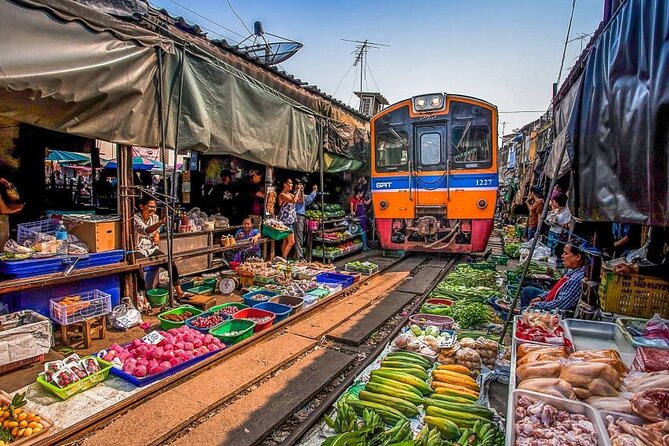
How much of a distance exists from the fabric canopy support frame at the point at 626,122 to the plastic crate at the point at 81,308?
555 cm

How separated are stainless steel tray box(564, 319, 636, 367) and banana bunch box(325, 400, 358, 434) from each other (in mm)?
1974

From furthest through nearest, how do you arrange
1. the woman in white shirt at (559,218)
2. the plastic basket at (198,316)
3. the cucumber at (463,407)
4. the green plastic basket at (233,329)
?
the woman in white shirt at (559,218), the plastic basket at (198,316), the green plastic basket at (233,329), the cucumber at (463,407)

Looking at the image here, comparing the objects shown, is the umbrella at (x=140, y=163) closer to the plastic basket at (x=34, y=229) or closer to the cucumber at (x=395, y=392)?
the plastic basket at (x=34, y=229)

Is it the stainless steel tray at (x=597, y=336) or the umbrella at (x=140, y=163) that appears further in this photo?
the umbrella at (x=140, y=163)

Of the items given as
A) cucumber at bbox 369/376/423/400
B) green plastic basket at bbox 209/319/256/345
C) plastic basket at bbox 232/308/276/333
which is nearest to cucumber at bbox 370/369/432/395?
cucumber at bbox 369/376/423/400

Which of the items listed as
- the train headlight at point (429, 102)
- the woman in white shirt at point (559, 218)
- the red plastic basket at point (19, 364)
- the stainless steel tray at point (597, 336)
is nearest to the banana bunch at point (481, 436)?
the stainless steel tray at point (597, 336)

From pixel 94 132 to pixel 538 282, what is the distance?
7.35m

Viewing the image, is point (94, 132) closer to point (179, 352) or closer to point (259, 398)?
point (179, 352)

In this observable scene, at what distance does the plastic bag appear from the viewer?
4.93 meters

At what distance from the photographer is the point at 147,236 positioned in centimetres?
581

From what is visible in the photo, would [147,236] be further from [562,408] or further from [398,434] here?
[562,408]

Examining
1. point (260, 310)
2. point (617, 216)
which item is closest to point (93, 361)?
point (260, 310)

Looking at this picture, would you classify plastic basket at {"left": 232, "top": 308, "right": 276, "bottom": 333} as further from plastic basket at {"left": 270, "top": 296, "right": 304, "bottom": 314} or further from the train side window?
the train side window

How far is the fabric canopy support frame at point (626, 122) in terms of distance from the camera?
2.25 meters
